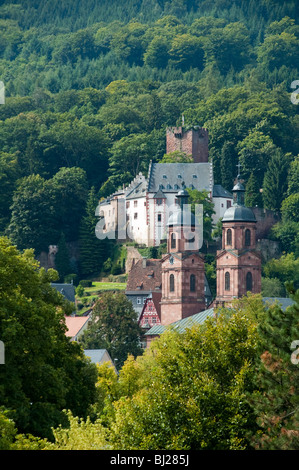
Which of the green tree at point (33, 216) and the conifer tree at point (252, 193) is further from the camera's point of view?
the conifer tree at point (252, 193)

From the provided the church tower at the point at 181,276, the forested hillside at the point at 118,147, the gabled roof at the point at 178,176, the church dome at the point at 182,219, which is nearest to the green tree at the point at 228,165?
the forested hillside at the point at 118,147

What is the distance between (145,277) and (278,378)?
84448 millimetres

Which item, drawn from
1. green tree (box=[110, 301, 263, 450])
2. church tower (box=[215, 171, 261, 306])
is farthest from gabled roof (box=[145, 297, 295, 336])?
green tree (box=[110, 301, 263, 450])

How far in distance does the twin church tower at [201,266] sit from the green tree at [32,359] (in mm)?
55137

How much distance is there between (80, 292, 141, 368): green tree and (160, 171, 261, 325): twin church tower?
4388 mm

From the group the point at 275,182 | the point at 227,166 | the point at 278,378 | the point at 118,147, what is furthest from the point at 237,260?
the point at 278,378

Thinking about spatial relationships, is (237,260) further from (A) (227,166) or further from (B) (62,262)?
(A) (227,166)

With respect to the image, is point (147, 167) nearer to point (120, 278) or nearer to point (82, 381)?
point (120, 278)

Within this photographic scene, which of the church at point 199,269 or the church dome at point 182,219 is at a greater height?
the church dome at point 182,219

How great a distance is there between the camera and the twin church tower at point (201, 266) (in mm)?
108500

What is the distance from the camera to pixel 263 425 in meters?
40.8

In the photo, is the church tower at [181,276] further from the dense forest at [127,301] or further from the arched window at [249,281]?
the dense forest at [127,301]

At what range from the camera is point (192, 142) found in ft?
494

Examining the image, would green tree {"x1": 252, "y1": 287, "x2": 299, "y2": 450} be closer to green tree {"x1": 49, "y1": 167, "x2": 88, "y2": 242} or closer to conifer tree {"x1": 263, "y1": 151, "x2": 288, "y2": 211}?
conifer tree {"x1": 263, "y1": 151, "x2": 288, "y2": 211}
